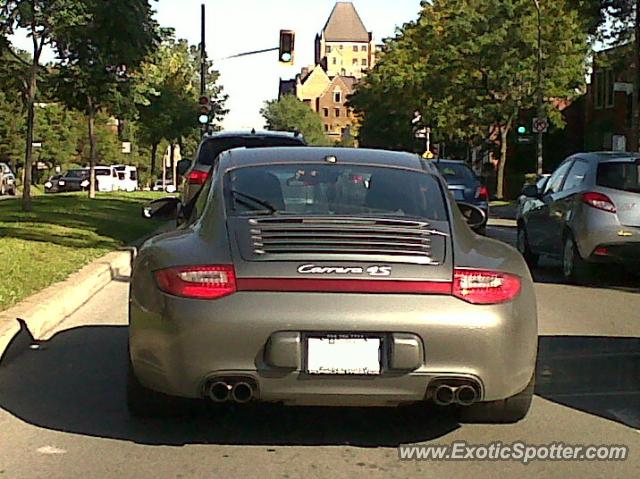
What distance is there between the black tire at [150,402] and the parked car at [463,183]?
1569 centimetres

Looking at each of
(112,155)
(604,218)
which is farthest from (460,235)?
(112,155)

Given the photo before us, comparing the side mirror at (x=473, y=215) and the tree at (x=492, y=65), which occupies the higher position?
the tree at (x=492, y=65)

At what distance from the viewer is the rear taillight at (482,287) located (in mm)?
5715

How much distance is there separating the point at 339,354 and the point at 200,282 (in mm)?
750

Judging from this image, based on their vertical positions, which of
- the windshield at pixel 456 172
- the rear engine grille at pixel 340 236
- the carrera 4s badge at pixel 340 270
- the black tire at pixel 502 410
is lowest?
the black tire at pixel 502 410

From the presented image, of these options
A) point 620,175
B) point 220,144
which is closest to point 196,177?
point 220,144

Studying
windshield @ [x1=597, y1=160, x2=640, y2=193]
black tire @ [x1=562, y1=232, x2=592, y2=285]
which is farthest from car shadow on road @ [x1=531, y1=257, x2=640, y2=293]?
windshield @ [x1=597, y1=160, x2=640, y2=193]

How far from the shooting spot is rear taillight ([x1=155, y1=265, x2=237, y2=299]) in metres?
5.65

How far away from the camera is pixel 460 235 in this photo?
6.23 meters

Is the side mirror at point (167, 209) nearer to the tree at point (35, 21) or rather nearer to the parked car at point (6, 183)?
the tree at point (35, 21)

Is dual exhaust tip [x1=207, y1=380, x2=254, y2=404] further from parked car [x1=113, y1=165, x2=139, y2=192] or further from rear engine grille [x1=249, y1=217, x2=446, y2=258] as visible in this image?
parked car [x1=113, y1=165, x2=139, y2=192]

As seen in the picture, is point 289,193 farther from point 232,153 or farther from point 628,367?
point 628,367

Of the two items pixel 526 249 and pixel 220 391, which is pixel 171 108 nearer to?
pixel 526 249

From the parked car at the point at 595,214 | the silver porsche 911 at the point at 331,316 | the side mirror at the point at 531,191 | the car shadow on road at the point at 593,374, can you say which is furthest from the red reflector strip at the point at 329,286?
the side mirror at the point at 531,191
